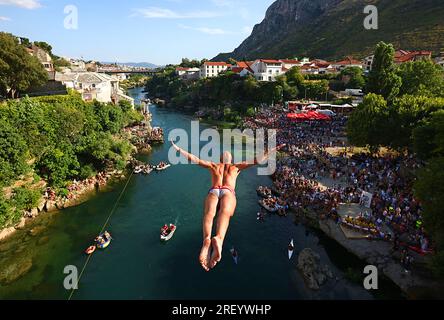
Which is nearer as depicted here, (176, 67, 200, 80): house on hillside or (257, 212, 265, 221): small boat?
(257, 212, 265, 221): small boat

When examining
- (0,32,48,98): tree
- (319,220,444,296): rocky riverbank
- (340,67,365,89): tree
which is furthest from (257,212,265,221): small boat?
(340,67,365,89): tree

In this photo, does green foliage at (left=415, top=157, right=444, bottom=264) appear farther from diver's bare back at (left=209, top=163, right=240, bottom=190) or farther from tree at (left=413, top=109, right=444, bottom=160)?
diver's bare back at (left=209, top=163, right=240, bottom=190)

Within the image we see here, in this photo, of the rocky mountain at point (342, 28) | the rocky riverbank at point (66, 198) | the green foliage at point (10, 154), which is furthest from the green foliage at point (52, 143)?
the rocky mountain at point (342, 28)

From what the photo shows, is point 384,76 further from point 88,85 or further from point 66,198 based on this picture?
point 88,85

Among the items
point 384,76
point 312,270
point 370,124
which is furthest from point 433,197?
point 384,76

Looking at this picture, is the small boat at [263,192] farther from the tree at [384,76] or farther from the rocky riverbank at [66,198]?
the tree at [384,76]

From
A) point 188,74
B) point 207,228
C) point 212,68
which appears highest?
point 212,68

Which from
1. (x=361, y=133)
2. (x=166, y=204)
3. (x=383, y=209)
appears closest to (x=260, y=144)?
(x=361, y=133)
